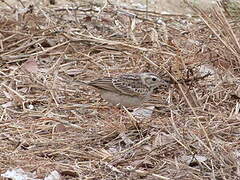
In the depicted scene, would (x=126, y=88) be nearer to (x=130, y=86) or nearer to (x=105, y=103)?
(x=130, y=86)

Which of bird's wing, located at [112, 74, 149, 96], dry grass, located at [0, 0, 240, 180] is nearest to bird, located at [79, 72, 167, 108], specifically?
bird's wing, located at [112, 74, 149, 96]

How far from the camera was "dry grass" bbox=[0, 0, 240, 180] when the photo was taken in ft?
18.3

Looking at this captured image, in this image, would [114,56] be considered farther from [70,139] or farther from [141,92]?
[70,139]

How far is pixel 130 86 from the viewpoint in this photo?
6914 mm

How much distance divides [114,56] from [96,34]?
84 centimetres

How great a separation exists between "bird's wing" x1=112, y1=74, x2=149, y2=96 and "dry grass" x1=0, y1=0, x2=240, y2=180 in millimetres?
198

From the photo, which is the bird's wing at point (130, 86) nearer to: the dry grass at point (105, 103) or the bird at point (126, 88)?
the bird at point (126, 88)

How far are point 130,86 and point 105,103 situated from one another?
305 millimetres

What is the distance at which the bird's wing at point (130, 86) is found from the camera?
688cm

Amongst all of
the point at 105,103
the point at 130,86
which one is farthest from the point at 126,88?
the point at 105,103

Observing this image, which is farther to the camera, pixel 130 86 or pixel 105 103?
pixel 105 103

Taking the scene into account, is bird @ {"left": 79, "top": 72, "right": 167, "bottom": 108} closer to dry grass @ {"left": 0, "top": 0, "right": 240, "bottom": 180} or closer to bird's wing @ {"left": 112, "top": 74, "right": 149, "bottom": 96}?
bird's wing @ {"left": 112, "top": 74, "right": 149, "bottom": 96}

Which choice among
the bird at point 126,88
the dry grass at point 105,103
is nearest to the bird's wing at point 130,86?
the bird at point 126,88

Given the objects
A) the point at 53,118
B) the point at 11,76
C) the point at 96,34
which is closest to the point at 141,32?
the point at 96,34
